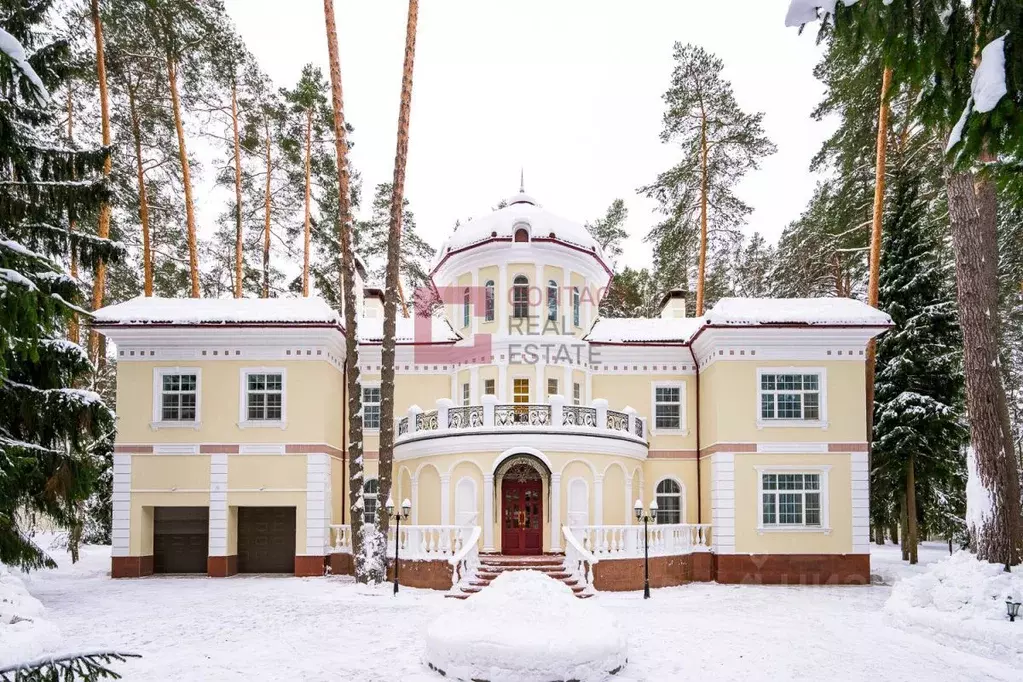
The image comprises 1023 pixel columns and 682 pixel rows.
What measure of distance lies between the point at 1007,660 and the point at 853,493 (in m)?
9.12

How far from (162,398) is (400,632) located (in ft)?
35.1

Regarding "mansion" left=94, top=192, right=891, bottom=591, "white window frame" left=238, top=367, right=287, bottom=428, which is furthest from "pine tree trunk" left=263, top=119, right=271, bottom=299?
"white window frame" left=238, top=367, right=287, bottom=428

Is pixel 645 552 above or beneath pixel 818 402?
beneath

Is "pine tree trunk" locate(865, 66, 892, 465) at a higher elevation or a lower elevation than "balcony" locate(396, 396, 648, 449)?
higher

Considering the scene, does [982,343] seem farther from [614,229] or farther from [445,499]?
[614,229]

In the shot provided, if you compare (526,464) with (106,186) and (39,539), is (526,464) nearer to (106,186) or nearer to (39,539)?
(106,186)

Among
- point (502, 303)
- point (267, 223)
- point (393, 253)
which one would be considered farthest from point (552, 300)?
point (267, 223)

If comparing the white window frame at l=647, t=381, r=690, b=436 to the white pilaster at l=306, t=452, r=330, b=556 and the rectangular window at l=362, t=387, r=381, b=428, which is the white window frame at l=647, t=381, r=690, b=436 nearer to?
the rectangular window at l=362, t=387, r=381, b=428

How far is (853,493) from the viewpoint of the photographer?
1977cm

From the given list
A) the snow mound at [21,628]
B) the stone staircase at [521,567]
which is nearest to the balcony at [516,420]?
the stone staircase at [521,567]

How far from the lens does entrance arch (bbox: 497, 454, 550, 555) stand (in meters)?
20.0

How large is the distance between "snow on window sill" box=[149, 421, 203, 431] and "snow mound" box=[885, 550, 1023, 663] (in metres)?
15.4

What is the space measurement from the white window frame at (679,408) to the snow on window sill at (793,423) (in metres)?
2.51

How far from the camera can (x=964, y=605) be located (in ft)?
40.9
